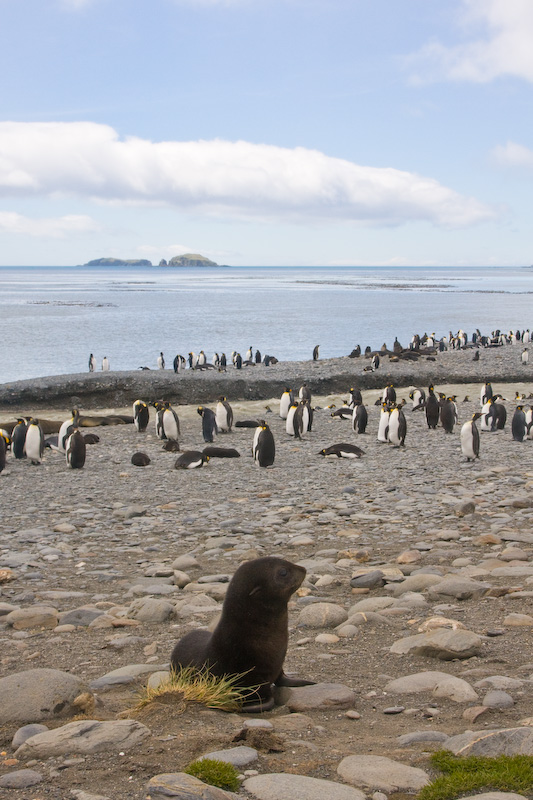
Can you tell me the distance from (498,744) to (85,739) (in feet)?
5.75

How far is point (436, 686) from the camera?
154 inches

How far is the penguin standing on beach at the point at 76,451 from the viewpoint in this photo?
1283cm

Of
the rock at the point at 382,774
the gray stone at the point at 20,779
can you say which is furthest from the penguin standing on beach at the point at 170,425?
the rock at the point at 382,774

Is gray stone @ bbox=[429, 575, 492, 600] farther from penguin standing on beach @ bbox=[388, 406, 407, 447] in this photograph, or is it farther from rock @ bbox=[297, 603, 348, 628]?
penguin standing on beach @ bbox=[388, 406, 407, 447]

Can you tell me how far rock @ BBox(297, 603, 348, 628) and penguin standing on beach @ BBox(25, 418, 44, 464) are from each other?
30.5 ft

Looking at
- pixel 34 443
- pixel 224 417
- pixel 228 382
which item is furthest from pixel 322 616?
pixel 228 382

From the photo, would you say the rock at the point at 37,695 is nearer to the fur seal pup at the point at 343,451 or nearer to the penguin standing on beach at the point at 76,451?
the penguin standing on beach at the point at 76,451

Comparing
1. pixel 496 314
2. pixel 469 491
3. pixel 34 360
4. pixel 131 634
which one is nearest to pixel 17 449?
pixel 469 491

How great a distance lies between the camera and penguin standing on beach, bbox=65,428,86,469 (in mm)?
12828

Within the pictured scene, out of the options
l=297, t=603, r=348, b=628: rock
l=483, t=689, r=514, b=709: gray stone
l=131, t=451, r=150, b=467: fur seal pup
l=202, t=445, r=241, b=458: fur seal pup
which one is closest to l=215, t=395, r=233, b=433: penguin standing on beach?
l=202, t=445, r=241, b=458: fur seal pup

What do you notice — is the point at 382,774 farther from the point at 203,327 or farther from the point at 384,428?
the point at 203,327

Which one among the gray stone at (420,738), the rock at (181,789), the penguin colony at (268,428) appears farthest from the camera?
the penguin colony at (268,428)

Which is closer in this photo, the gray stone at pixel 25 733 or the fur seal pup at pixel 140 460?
the gray stone at pixel 25 733

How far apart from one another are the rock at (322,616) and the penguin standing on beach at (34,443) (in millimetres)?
9285
